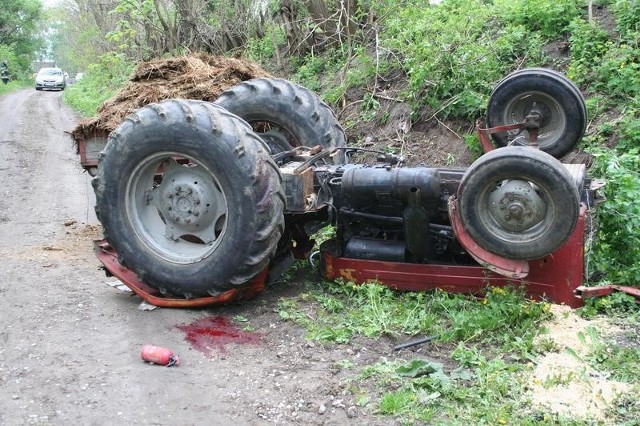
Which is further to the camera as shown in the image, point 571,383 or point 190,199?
point 190,199

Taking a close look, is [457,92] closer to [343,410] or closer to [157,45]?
[343,410]

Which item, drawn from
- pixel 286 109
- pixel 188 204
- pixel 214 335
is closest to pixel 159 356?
pixel 214 335

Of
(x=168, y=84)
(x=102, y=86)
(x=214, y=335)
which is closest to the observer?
(x=214, y=335)

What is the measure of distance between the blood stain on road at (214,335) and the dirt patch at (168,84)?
3046 mm

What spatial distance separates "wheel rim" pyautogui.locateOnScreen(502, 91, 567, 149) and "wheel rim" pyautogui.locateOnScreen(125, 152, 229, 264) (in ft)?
8.23

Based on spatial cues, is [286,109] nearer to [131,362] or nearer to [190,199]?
[190,199]

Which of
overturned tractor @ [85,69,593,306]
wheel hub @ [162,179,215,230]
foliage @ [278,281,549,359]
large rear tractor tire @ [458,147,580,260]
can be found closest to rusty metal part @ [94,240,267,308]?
overturned tractor @ [85,69,593,306]

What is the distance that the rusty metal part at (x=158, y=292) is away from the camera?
488 centimetres

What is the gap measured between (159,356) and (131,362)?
0.19 metres

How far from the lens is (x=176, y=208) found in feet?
16.6

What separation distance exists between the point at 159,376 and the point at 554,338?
232cm

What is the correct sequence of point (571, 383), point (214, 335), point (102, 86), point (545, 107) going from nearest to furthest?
point (571, 383), point (214, 335), point (545, 107), point (102, 86)

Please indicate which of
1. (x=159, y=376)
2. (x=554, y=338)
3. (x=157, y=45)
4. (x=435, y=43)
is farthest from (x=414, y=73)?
(x=157, y=45)

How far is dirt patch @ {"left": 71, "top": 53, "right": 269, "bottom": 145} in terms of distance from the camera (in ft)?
23.4
